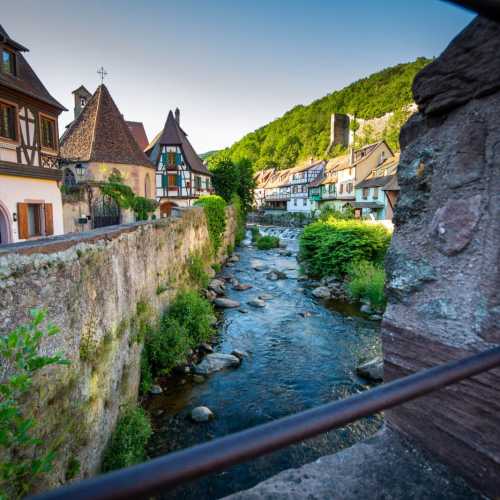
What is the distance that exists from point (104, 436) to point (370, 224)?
1355cm

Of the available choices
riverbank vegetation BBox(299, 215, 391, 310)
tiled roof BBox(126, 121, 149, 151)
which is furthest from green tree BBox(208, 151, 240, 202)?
riverbank vegetation BBox(299, 215, 391, 310)

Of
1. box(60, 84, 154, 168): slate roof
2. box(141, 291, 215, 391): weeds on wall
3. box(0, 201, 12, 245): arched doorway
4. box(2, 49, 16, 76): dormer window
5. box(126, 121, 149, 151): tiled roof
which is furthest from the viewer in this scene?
box(126, 121, 149, 151): tiled roof

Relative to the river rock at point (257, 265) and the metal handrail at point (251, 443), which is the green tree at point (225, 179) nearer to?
the river rock at point (257, 265)

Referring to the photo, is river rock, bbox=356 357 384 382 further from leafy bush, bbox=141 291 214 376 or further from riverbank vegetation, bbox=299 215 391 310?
riverbank vegetation, bbox=299 215 391 310

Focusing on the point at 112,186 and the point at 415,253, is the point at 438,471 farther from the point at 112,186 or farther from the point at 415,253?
the point at 112,186

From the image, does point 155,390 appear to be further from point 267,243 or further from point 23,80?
point 267,243

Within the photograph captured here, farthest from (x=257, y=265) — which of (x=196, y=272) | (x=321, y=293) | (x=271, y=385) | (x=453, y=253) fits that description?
(x=453, y=253)

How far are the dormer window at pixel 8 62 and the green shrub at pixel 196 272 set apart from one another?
8.19 metres

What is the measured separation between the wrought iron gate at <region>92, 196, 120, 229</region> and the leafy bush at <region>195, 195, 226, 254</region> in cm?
395

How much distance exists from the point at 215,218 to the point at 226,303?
6.42 m

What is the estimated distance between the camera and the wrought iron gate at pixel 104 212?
1590 cm

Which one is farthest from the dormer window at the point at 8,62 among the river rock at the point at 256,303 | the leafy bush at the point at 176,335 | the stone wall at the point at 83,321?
the river rock at the point at 256,303

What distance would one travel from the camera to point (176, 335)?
278 inches

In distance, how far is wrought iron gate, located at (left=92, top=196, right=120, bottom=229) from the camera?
52.2ft
